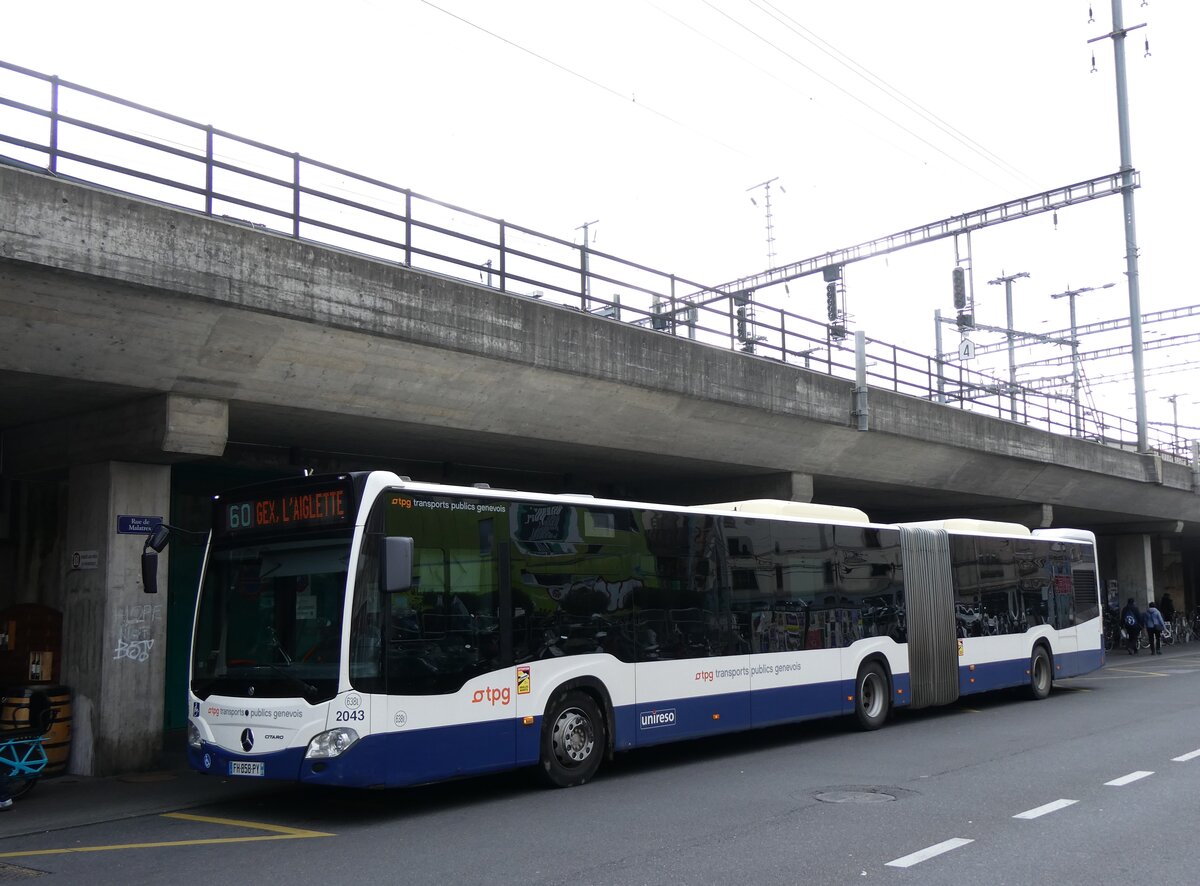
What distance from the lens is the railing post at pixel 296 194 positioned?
12.5m

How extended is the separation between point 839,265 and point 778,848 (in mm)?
20969

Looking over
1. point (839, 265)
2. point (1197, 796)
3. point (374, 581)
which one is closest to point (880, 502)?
point (839, 265)

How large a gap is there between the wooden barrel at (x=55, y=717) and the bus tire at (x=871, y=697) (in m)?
9.96

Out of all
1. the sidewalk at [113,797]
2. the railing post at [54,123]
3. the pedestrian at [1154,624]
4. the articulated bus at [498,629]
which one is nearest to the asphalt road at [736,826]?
the sidewalk at [113,797]

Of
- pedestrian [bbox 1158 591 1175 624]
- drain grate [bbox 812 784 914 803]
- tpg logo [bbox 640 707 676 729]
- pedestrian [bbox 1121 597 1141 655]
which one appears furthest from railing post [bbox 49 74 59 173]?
pedestrian [bbox 1158 591 1175 624]

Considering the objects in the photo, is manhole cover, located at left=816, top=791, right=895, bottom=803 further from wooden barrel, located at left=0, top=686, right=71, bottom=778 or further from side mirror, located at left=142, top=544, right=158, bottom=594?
wooden barrel, located at left=0, top=686, right=71, bottom=778

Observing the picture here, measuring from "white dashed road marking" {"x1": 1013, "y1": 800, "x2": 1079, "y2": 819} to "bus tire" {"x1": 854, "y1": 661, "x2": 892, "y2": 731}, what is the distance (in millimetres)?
5699

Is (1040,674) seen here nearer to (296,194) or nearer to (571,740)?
(571,740)

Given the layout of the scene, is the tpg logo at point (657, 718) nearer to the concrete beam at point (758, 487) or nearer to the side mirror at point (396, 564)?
the side mirror at point (396, 564)

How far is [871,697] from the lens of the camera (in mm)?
15445

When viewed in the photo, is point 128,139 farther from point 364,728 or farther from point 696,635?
point 696,635

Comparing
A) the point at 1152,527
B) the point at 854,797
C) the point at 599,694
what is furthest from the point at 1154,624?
the point at 599,694

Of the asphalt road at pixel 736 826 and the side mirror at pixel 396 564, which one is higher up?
the side mirror at pixel 396 564

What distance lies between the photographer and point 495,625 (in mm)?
10156
